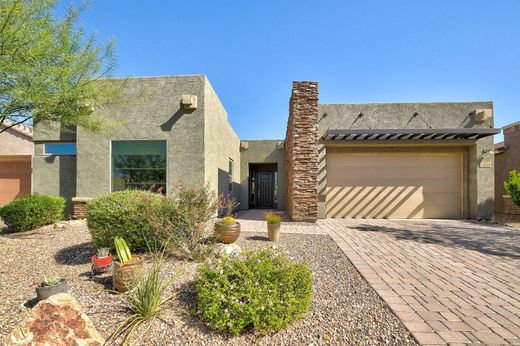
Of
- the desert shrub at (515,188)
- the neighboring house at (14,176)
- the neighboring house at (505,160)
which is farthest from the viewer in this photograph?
the neighboring house at (505,160)

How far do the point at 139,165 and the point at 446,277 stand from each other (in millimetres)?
8700

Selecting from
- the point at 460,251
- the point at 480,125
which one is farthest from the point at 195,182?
the point at 480,125

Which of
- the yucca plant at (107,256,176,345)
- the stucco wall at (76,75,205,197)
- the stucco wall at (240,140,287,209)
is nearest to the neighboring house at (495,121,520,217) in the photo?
the stucco wall at (240,140,287,209)

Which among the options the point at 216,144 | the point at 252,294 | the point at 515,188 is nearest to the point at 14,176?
the point at 216,144

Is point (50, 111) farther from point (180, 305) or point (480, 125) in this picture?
point (480, 125)

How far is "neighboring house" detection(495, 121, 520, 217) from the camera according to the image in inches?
425

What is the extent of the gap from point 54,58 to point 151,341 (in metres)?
4.90

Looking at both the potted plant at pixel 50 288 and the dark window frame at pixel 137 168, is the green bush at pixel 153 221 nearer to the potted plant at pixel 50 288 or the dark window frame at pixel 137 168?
the potted plant at pixel 50 288

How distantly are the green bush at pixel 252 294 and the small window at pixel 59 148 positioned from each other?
883 centimetres

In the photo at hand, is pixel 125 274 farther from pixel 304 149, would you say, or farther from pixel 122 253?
pixel 304 149

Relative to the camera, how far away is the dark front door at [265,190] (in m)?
14.9

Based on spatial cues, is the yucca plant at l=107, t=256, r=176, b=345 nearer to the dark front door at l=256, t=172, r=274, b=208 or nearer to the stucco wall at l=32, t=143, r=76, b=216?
the stucco wall at l=32, t=143, r=76, b=216

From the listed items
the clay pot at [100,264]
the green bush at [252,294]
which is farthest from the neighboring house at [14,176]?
the green bush at [252,294]

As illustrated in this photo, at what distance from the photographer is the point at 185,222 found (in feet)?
13.5
